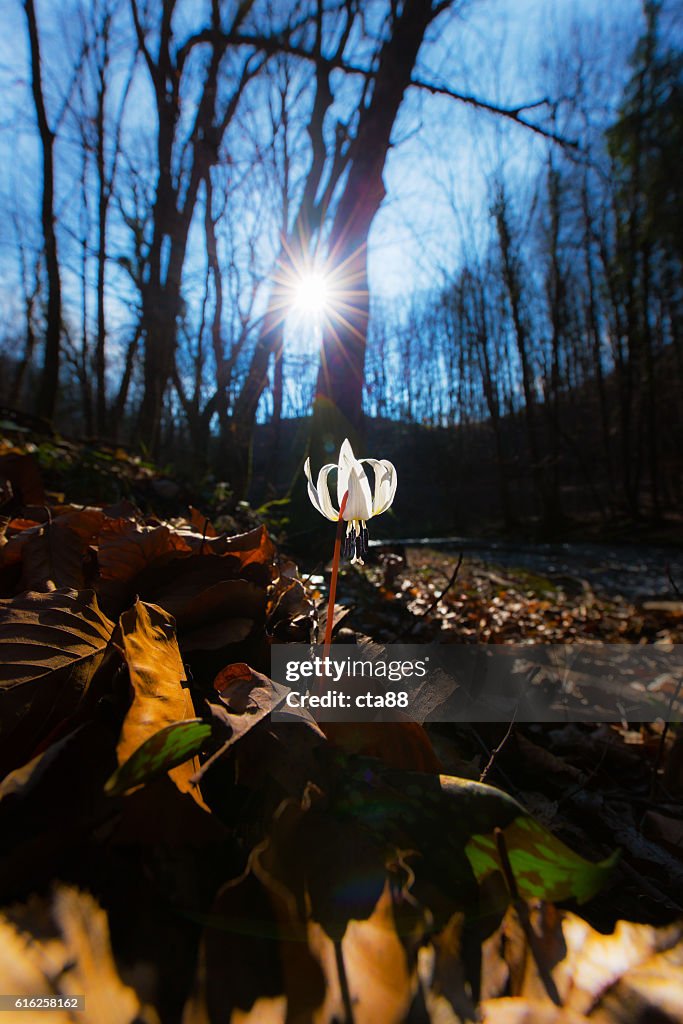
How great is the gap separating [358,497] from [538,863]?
22.9 inches

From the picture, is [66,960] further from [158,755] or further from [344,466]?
[344,466]

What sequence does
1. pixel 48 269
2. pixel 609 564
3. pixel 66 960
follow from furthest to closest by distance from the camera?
pixel 609 564 < pixel 48 269 < pixel 66 960

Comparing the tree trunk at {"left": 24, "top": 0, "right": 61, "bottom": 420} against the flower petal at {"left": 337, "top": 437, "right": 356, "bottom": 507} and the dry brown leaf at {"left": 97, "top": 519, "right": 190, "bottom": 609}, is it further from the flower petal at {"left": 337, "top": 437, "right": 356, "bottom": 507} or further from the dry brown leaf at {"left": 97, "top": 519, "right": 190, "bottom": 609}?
the flower petal at {"left": 337, "top": 437, "right": 356, "bottom": 507}

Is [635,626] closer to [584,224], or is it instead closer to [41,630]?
[41,630]

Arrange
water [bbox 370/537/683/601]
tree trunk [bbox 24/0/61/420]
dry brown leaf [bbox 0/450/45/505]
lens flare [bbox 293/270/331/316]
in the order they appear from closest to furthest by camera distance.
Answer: dry brown leaf [bbox 0/450/45/505] < tree trunk [bbox 24/0/61/420] < water [bbox 370/537/683/601] < lens flare [bbox 293/270/331/316]

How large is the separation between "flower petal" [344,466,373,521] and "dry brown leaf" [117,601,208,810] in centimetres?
37

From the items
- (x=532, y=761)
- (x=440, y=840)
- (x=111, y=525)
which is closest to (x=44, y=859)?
(x=440, y=840)

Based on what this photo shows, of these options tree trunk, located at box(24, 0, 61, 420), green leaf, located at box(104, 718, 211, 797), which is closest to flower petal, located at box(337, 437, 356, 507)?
green leaf, located at box(104, 718, 211, 797)

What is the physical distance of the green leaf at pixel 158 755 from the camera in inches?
17.9

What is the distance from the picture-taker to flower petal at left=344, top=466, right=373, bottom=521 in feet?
2.93

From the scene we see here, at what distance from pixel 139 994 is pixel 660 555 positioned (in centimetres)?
1089

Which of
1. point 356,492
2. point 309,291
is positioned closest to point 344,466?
point 356,492

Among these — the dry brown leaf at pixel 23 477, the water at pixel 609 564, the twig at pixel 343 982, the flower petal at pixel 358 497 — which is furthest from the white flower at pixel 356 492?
the water at pixel 609 564

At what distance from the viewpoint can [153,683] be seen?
0.61 meters
